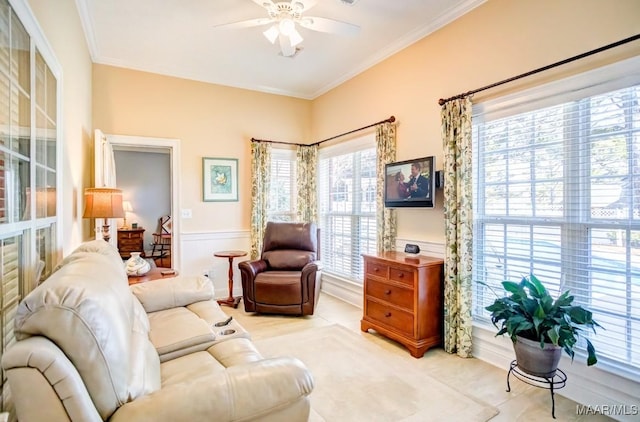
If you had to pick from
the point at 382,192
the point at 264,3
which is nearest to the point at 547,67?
the point at 382,192

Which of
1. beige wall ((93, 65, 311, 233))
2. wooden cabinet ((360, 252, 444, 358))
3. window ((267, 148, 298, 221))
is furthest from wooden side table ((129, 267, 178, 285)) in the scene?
wooden cabinet ((360, 252, 444, 358))

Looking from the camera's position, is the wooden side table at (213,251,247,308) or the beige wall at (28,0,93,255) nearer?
the beige wall at (28,0,93,255)

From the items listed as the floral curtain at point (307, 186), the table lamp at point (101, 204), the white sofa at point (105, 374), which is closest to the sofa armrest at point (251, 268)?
the floral curtain at point (307, 186)

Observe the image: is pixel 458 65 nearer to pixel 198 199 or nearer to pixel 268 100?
pixel 268 100

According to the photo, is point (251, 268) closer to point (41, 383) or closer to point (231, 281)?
point (231, 281)

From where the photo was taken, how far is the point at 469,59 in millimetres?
2969

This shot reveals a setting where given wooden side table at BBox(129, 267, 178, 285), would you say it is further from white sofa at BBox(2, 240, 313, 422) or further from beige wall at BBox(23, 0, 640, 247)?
white sofa at BBox(2, 240, 313, 422)

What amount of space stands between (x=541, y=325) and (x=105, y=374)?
2318 mm

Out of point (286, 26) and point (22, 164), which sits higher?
point (286, 26)

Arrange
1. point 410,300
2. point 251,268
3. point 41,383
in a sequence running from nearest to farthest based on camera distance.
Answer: point 41,383, point 410,300, point 251,268

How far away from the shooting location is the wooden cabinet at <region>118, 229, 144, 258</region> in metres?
7.56

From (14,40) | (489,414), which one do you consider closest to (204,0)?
(14,40)

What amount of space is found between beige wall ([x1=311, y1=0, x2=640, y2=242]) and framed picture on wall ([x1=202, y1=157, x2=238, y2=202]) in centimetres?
180

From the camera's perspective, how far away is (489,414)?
2.08m
